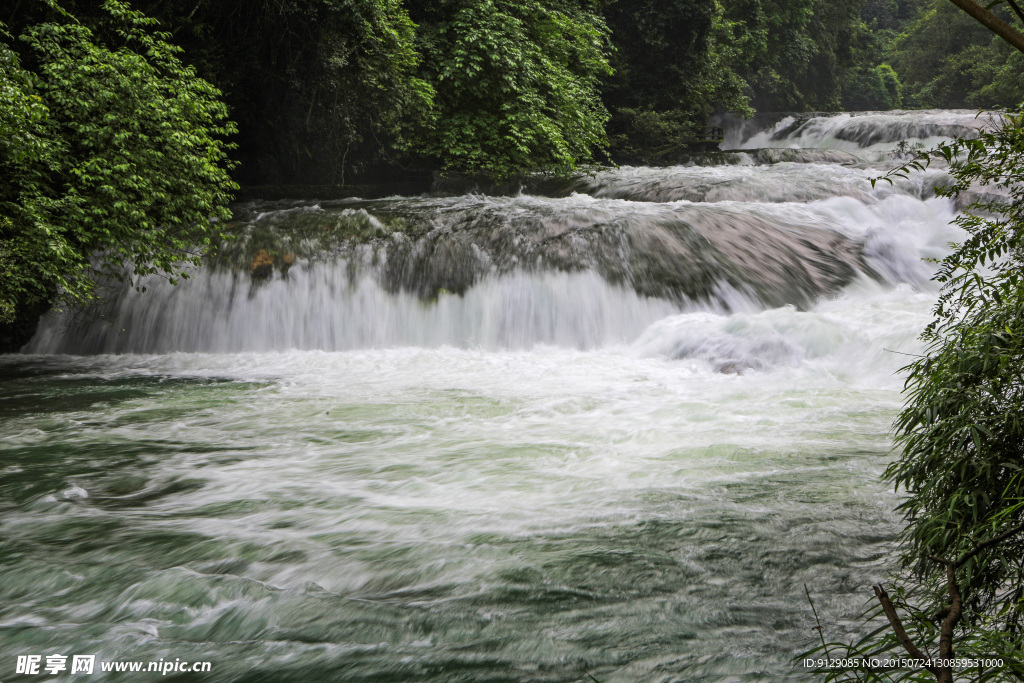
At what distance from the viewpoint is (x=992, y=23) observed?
4.17 ft

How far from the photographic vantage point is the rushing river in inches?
134

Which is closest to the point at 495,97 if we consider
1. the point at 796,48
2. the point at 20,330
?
the point at 20,330

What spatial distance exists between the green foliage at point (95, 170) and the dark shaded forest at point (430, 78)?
2.17m

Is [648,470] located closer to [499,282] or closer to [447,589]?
[447,589]

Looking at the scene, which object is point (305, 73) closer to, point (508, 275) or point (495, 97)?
point (495, 97)

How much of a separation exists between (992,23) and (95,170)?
994 cm

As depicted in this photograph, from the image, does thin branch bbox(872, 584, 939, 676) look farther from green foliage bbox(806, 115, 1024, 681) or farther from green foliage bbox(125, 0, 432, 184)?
green foliage bbox(125, 0, 432, 184)

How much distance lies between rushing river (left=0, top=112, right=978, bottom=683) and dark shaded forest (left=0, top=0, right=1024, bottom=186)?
2.93 metres

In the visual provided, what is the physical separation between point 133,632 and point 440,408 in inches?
173

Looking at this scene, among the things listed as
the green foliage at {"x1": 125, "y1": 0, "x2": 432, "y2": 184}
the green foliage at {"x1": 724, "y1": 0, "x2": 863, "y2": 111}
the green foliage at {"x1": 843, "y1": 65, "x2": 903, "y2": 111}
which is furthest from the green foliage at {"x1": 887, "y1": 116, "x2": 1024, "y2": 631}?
the green foliage at {"x1": 843, "y1": 65, "x2": 903, "y2": 111}

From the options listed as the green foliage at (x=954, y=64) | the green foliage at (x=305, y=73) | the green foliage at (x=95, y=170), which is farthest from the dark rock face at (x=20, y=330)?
the green foliage at (x=954, y=64)

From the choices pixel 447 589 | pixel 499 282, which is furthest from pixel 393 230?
pixel 447 589

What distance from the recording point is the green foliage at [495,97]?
16.4m

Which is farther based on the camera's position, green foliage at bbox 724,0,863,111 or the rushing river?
green foliage at bbox 724,0,863,111
